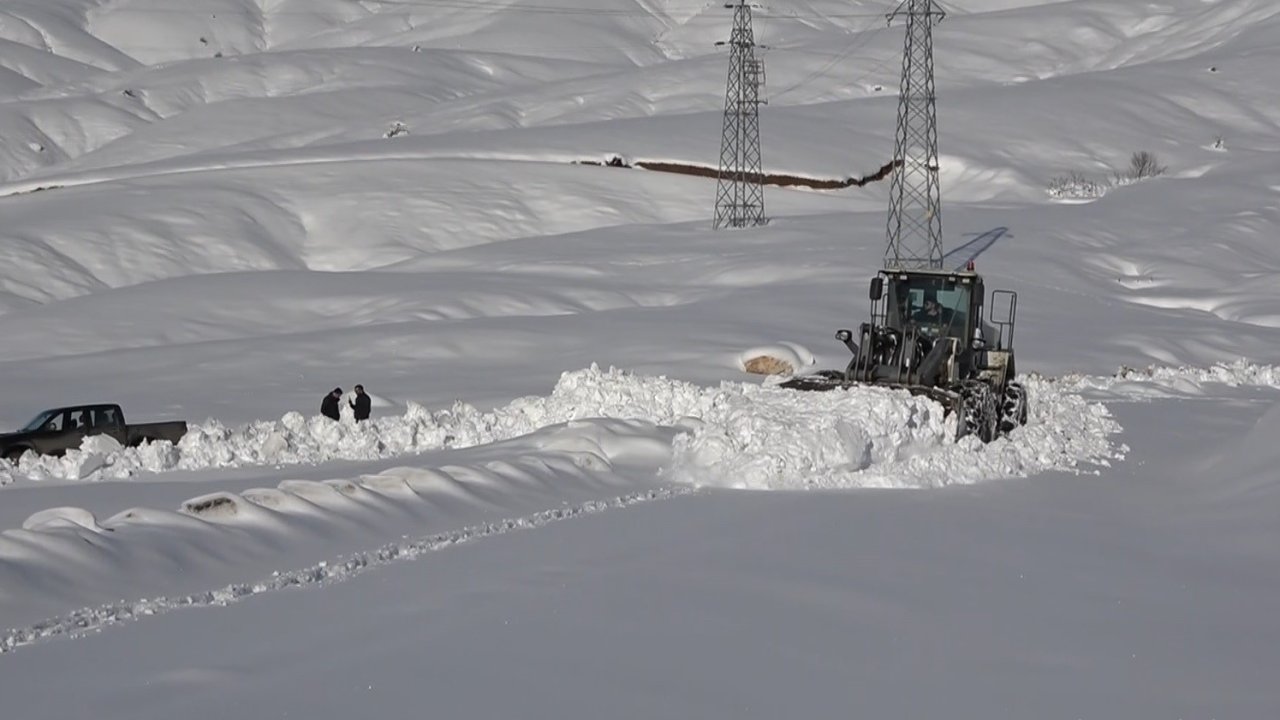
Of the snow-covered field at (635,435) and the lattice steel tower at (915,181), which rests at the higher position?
the lattice steel tower at (915,181)

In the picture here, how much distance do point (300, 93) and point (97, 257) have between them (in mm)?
49147

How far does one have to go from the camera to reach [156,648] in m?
9.52

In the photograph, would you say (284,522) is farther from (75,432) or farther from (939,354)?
(939,354)

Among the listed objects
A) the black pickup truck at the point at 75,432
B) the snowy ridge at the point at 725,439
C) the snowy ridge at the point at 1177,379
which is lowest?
the black pickup truck at the point at 75,432

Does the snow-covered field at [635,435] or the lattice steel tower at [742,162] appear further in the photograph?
the lattice steel tower at [742,162]

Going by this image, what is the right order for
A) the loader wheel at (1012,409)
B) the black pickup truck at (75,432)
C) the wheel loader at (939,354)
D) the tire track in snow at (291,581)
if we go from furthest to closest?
the loader wheel at (1012,409) < the black pickup truck at (75,432) < the wheel loader at (939,354) < the tire track in snow at (291,581)

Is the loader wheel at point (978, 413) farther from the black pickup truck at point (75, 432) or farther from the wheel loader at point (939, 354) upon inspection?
the black pickup truck at point (75, 432)

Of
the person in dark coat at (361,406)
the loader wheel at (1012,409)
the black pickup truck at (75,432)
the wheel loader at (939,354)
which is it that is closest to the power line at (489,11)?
the loader wheel at (1012,409)

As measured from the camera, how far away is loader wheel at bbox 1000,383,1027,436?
63.2 feet

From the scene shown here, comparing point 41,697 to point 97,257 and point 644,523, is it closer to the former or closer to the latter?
point 644,523

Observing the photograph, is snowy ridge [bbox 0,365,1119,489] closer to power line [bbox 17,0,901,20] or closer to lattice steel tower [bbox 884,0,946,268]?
lattice steel tower [bbox 884,0,946,268]

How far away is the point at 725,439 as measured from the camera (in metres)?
16.7

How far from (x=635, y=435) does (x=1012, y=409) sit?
194 inches

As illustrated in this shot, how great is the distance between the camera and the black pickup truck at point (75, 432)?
1898 cm
